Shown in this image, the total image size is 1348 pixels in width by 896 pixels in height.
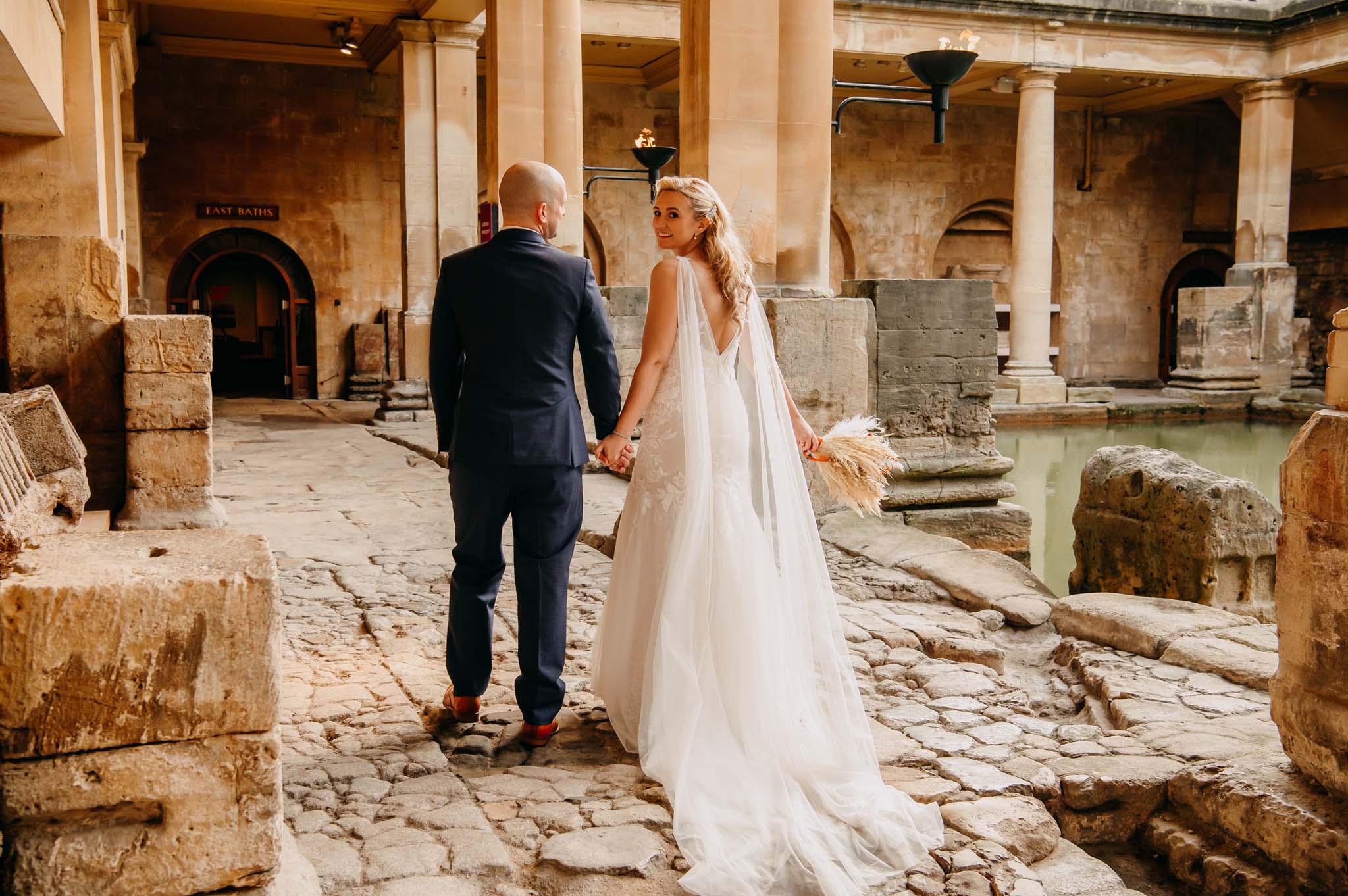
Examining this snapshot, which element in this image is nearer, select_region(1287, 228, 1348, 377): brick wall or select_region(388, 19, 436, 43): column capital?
select_region(388, 19, 436, 43): column capital

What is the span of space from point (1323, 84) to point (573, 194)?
15804mm

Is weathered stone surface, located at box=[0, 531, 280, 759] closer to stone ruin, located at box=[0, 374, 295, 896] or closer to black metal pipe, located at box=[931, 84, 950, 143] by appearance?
stone ruin, located at box=[0, 374, 295, 896]

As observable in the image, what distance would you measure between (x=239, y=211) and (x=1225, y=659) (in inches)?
610

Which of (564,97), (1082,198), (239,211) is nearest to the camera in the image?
(564,97)

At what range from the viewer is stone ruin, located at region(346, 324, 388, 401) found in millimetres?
16969

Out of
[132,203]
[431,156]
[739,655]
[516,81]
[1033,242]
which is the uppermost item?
[516,81]

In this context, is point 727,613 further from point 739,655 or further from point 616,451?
point 616,451

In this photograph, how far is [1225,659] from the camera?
4191 millimetres

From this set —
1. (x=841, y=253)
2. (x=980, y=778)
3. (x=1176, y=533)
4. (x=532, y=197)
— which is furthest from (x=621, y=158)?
(x=980, y=778)

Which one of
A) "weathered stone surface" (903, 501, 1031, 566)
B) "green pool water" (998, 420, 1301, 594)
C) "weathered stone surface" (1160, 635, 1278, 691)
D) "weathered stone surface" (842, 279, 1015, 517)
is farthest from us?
"green pool water" (998, 420, 1301, 594)

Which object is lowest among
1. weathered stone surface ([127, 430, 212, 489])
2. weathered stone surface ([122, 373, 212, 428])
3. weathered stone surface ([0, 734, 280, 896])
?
weathered stone surface ([0, 734, 280, 896])

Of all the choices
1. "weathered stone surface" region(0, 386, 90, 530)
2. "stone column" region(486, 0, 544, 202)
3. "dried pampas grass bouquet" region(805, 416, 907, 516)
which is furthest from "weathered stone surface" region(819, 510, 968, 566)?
"stone column" region(486, 0, 544, 202)

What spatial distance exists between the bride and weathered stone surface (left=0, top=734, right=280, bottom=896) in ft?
3.23

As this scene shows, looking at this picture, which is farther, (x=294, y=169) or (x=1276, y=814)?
(x=294, y=169)
